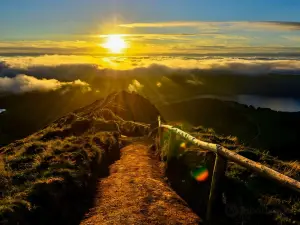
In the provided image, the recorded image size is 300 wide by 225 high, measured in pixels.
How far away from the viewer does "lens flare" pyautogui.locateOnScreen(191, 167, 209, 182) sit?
10962mm

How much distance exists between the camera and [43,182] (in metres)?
10.7

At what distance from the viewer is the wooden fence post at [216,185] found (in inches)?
365

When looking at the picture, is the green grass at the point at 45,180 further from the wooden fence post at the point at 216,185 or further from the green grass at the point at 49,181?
the wooden fence post at the point at 216,185

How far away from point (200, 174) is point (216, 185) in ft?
6.50

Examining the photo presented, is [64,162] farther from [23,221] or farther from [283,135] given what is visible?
[283,135]

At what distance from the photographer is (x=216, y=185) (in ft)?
30.4

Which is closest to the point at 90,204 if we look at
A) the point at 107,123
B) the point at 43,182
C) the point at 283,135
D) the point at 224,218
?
the point at 43,182

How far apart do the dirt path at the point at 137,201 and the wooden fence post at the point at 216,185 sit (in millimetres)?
553

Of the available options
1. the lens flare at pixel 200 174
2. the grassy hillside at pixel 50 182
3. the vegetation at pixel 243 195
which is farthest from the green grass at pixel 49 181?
the lens flare at pixel 200 174

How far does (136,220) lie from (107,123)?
2311 centimetres

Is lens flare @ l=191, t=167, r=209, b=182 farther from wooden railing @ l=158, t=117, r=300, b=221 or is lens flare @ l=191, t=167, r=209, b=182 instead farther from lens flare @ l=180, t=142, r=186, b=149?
lens flare @ l=180, t=142, r=186, b=149

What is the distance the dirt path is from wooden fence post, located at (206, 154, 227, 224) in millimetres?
553

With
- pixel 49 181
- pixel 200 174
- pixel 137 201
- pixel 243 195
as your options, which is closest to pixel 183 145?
pixel 200 174

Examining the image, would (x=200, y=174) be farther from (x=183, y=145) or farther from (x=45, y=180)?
(x=45, y=180)
